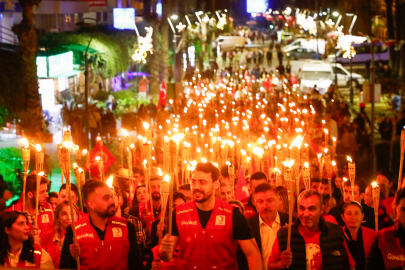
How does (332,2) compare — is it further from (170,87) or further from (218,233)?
(218,233)

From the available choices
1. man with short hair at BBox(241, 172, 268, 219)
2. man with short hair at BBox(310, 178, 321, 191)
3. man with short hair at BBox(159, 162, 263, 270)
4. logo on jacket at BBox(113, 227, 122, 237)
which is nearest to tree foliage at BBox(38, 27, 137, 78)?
man with short hair at BBox(310, 178, 321, 191)

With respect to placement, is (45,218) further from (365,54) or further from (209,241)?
(365,54)

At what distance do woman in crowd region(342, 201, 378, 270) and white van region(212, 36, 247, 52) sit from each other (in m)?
47.4

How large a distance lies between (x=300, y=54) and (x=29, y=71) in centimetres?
3375

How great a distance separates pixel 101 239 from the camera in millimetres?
4926

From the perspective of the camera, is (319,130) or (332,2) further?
(332,2)

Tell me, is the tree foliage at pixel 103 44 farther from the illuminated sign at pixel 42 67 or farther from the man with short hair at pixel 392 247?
the man with short hair at pixel 392 247

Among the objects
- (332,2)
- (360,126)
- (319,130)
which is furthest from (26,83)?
(332,2)

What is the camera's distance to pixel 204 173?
16.4ft

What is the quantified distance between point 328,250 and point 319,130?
33.6ft

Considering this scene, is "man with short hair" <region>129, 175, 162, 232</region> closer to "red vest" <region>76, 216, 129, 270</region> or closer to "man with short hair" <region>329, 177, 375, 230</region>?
"man with short hair" <region>329, 177, 375, 230</region>

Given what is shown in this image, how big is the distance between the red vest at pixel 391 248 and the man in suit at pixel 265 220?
131cm

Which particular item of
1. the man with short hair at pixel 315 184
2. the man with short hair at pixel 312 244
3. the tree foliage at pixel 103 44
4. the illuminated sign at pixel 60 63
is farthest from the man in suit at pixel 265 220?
the tree foliage at pixel 103 44

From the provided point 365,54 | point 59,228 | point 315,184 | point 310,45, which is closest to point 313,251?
point 59,228
